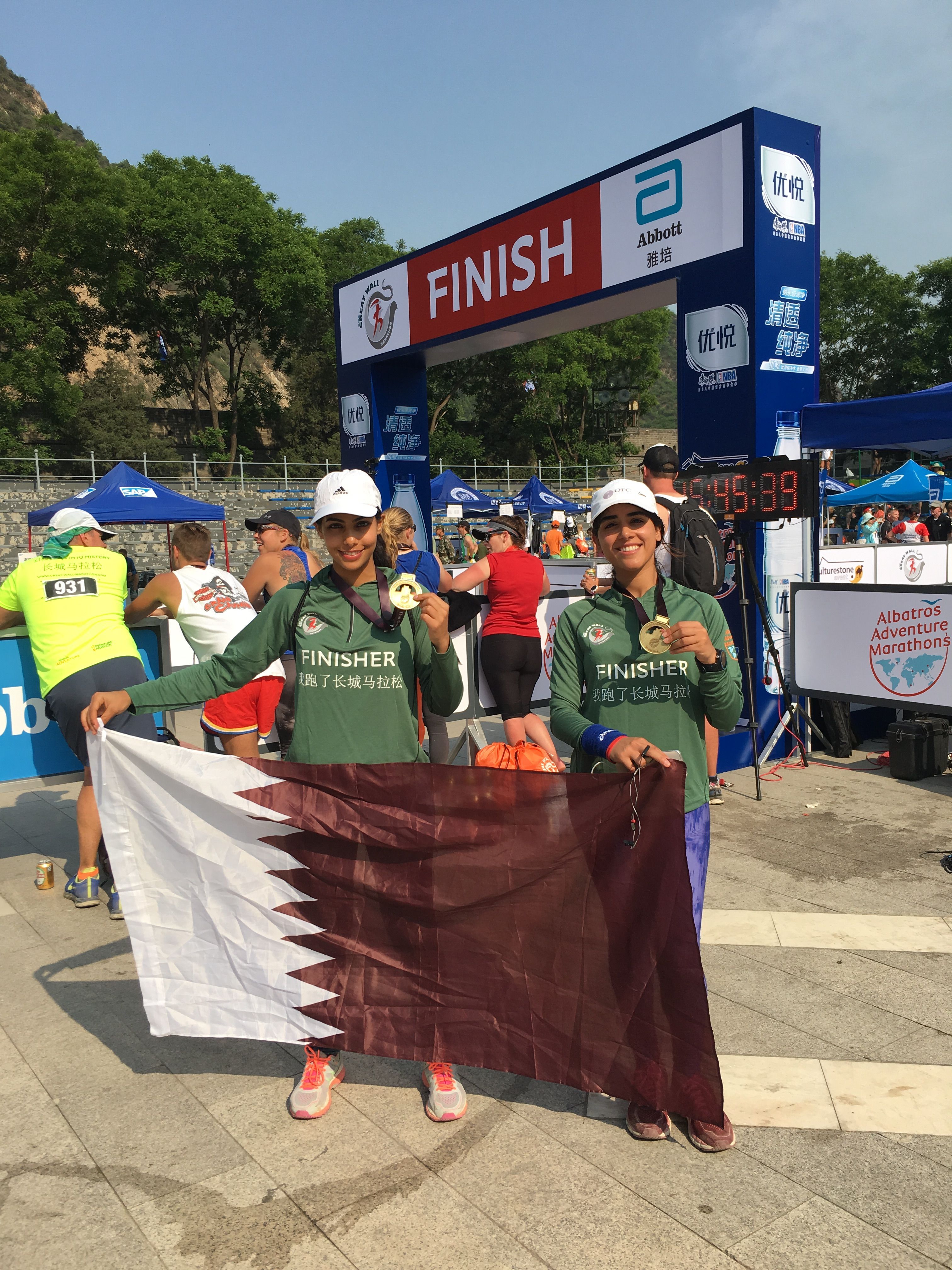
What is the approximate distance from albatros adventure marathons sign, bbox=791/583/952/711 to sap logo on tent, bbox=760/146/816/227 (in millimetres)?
2953

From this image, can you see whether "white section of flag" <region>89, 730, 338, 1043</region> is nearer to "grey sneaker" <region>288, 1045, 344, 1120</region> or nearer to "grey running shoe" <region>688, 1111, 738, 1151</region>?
"grey sneaker" <region>288, 1045, 344, 1120</region>

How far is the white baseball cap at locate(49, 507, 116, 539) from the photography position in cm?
527

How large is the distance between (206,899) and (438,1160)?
3.73ft

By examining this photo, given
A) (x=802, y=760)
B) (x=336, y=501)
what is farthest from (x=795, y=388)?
(x=336, y=501)

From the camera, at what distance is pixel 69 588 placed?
505cm

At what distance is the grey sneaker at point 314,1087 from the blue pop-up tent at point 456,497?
23.6 m

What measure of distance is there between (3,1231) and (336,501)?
231 cm

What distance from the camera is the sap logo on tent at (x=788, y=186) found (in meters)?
7.46

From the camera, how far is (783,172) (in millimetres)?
7570

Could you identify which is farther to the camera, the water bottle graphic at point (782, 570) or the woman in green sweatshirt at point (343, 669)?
the water bottle graphic at point (782, 570)

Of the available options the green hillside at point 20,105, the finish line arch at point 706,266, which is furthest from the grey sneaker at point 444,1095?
the green hillside at point 20,105

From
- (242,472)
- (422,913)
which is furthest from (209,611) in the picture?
(242,472)

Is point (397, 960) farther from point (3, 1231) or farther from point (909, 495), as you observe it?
point (909, 495)

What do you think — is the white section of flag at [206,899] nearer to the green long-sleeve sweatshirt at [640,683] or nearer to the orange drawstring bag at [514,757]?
the orange drawstring bag at [514,757]
